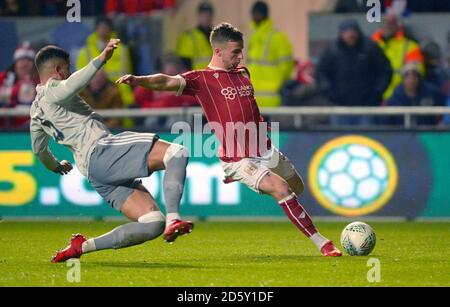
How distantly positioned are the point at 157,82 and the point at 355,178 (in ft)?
16.7

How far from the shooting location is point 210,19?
18.2 metres

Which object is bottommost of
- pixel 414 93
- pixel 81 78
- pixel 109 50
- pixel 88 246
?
pixel 88 246

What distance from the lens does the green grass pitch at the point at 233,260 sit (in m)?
9.25

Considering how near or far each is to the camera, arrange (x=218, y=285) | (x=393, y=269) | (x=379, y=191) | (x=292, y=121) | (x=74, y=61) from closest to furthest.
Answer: (x=218, y=285)
(x=393, y=269)
(x=379, y=191)
(x=292, y=121)
(x=74, y=61)

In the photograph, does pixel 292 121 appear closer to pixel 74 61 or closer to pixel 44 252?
pixel 74 61

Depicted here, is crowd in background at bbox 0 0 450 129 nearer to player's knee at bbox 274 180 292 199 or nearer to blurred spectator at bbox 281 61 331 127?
blurred spectator at bbox 281 61 331 127

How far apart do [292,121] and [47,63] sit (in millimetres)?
6267

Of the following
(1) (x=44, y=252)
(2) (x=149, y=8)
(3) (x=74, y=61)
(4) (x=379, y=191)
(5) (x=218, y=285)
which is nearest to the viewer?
(5) (x=218, y=285)

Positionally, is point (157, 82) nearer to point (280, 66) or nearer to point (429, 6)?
point (280, 66)

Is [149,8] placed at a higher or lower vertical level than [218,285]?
higher

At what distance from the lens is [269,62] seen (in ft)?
58.1

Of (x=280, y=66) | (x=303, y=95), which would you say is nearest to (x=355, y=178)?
(x=303, y=95)

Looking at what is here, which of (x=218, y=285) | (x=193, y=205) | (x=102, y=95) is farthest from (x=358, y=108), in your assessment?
(x=218, y=285)

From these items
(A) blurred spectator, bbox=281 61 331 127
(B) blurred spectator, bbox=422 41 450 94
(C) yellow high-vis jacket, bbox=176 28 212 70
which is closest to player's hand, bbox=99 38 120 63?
(A) blurred spectator, bbox=281 61 331 127
